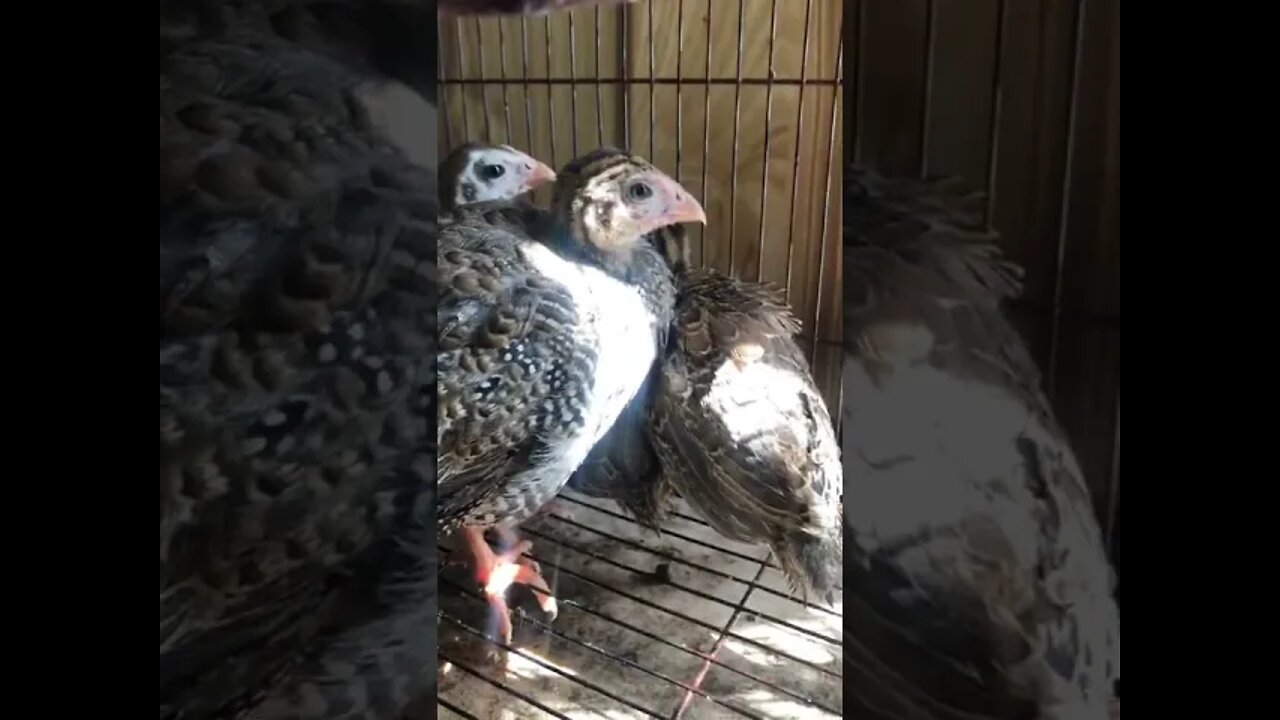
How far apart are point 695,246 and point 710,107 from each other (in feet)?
0.61

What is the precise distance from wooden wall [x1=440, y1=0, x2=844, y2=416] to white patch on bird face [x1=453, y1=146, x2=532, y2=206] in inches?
5.6

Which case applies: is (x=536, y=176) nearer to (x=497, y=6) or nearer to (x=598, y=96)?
(x=598, y=96)

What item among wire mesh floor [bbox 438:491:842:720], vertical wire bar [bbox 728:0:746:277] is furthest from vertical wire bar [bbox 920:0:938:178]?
vertical wire bar [bbox 728:0:746:277]

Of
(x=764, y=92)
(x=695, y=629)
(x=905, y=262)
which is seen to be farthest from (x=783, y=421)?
(x=905, y=262)

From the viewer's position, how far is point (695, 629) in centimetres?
97

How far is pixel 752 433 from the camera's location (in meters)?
1.01

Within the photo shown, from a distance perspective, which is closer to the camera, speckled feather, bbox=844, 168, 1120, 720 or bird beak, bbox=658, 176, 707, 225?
speckled feather, bbox=844, 168, 1120, 720

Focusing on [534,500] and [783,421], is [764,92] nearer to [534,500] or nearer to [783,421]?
[783,421]

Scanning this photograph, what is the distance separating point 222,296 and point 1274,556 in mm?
425

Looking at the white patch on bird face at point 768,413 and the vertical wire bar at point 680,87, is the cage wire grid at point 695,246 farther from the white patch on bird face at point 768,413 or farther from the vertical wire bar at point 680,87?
the white patch on bird face at point 768,413

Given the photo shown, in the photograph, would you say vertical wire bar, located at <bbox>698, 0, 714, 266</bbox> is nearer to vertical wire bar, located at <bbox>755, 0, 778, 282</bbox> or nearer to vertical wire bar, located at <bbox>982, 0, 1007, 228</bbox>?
vertical wire bar, located at <bbox>755, 0, 778, 282</bbox>

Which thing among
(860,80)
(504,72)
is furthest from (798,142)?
(860,80)

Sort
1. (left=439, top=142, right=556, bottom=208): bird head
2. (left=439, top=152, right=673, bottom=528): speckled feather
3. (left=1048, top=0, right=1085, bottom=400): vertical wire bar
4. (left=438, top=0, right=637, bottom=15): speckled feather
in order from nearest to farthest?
(left=1048, top=0, right=1085, bottom=400): vertical wire bar
(left=438, top=0, right=637, bottom=15): speckled feather
(left=439, top=152, right=673, bottom=528): speckled feather
(left=439, top=142, right=556, bottom=208): bird head

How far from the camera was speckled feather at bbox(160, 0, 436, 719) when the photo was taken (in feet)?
1.46
